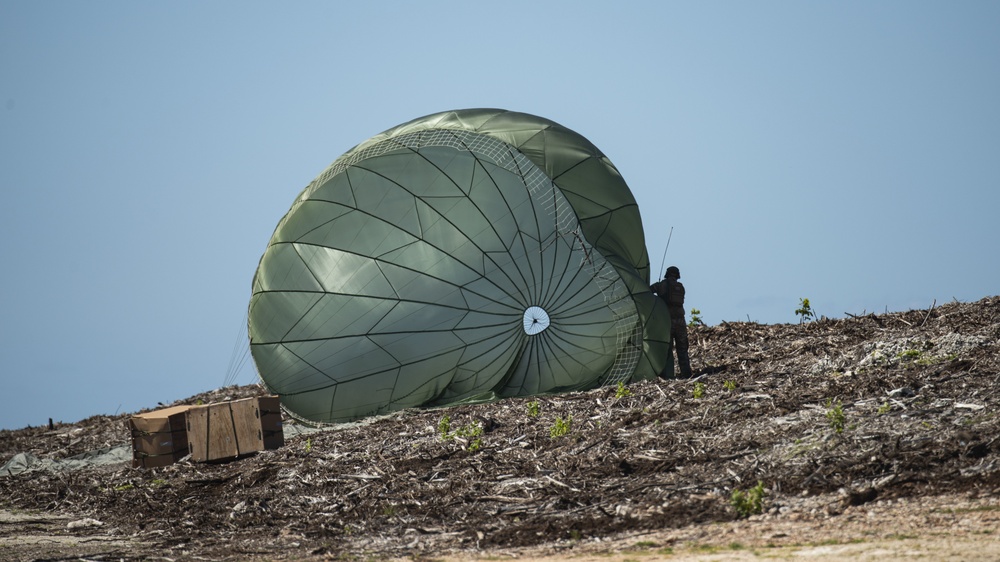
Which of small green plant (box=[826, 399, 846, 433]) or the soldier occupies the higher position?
the soldier

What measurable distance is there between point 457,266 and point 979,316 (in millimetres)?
7940

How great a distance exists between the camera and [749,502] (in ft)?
24.4

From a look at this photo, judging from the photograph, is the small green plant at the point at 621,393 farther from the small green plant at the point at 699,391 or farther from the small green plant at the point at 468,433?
the small green plant at the point at 468,433

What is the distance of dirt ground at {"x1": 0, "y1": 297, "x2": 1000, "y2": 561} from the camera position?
7.04 meters

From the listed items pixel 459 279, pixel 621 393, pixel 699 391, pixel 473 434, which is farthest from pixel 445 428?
pixel 459 279

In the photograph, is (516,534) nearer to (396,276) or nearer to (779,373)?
(779,373)

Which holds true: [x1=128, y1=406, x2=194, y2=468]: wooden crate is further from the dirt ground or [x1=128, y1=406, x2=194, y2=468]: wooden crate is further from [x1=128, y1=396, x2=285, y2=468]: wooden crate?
the dirt ground

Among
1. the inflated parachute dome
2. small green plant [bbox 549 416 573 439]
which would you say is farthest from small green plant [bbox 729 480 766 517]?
the inflated parachute dome

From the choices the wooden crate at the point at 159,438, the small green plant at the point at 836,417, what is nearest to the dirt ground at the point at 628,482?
the small green plant at the point at 836,417

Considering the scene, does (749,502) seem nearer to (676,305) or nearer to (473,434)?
(473,434)

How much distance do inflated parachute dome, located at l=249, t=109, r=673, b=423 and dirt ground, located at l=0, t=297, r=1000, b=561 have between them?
1179 mm

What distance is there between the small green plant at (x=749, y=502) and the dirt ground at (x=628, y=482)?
0.02 m

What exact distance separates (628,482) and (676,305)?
26.2ft

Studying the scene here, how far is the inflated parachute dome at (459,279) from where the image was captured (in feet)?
52.0
